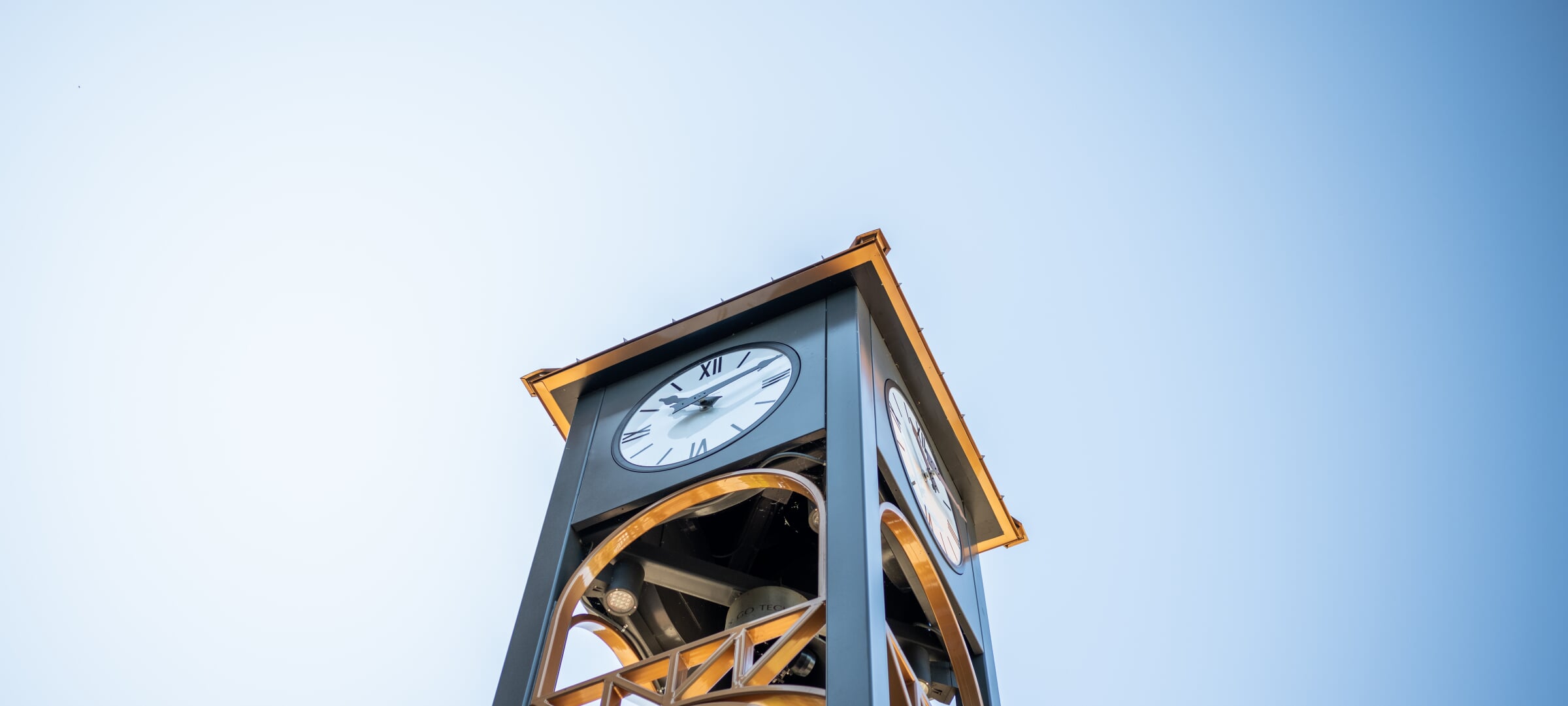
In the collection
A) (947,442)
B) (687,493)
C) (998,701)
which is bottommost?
(998,701)

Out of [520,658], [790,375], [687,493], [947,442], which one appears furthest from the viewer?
[947,442]

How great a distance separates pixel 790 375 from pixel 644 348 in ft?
4.20

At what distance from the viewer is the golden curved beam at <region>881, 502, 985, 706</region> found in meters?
6.40

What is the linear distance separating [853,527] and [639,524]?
1.35 metres

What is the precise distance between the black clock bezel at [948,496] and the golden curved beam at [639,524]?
854 millimetres

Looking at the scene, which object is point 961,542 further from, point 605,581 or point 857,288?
point 605,581

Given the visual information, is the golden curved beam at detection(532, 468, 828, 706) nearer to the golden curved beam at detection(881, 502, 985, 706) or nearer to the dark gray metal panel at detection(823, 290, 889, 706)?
the dark gray metal panel at detection(823, 290, 889, 706)

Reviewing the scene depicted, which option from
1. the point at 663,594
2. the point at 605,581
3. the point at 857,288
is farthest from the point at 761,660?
the point at 857,288

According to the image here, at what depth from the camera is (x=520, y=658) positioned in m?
5.52

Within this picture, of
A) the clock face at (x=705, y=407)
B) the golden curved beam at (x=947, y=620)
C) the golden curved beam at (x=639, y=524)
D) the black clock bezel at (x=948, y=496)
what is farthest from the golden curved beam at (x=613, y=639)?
the black clock bezel at (x=948, y=496)

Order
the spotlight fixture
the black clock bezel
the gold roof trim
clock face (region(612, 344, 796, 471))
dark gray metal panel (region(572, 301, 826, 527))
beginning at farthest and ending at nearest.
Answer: the gold roof trim < the black clock bezel < clock face (region(612, 344, 796, 471)) < the spotlight fixture < dark gray metal panel (region(572, 301, 826, 527))

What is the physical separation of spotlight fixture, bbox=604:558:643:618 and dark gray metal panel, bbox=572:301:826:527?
331mm

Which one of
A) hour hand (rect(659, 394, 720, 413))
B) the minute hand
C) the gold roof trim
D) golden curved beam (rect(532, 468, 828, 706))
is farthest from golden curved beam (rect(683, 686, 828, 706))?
the gold roof trim

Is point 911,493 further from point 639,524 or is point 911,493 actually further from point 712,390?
point 639,524
